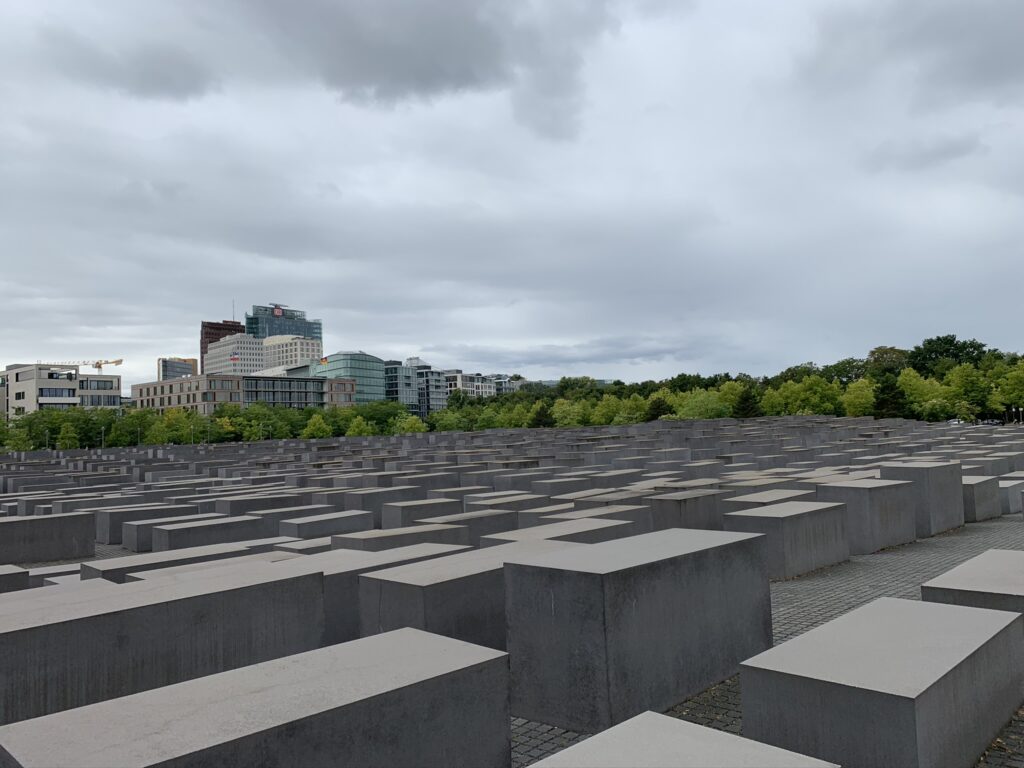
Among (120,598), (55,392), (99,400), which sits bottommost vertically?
(120,598)

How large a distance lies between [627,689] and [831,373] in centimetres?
10904

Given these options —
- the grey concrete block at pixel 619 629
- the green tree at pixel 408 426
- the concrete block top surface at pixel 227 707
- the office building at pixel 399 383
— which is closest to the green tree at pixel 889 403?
the green tree at pixel 408 426

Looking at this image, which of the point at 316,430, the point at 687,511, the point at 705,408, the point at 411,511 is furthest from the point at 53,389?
the point at 687,511

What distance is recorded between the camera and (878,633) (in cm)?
536

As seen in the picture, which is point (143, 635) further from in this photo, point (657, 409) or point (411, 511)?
point (657, 409)

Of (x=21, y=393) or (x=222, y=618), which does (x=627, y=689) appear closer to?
(x=222, y=618)

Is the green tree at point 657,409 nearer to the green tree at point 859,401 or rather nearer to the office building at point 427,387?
the green tree at point 859,401

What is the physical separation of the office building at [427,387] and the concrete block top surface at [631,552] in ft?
572

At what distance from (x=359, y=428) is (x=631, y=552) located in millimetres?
88048

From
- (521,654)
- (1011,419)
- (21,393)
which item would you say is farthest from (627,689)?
(21,393)

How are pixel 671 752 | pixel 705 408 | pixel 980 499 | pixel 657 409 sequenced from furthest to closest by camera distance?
pixel 657 409 → pixel 705 408 → pixel 980 499 → pixel 671 752

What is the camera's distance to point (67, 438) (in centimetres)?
7825

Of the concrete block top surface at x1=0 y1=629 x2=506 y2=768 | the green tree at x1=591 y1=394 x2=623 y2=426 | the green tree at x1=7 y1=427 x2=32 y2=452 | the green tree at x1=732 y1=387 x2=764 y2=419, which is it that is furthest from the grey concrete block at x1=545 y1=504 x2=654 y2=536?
the green tree at x1=7 y1=427 x2=32 y2=452

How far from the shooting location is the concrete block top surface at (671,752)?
330 centimetres
